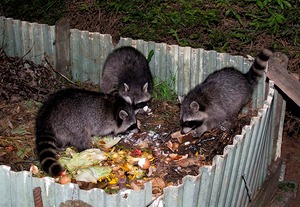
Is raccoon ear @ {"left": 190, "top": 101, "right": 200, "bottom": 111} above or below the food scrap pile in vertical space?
above

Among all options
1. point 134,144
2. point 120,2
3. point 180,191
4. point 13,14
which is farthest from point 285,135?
point 13,14

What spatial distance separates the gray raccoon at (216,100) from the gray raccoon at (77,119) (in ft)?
2.07

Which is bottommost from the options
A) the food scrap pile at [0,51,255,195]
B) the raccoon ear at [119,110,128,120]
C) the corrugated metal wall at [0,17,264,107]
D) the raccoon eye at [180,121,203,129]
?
the food scrap pile at [0,51,255,195]

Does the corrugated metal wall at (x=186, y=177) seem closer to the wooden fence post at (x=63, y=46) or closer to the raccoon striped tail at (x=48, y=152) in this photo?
the wooden fence post at (x=63, y=46)

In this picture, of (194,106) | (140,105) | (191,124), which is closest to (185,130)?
(191,124)

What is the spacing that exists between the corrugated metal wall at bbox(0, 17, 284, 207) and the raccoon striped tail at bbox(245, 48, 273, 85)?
0.43 ft

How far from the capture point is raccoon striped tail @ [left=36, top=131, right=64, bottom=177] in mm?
5191

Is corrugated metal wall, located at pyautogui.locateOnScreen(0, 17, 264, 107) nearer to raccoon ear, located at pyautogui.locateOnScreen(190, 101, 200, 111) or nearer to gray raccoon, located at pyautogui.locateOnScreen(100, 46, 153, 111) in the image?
gray raccoon, located at pyautogui.locateOnScreen(100, 46, 153, 111)

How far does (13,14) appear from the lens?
9227 millimetres

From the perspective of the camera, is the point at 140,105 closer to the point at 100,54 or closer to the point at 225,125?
the point at 100,54

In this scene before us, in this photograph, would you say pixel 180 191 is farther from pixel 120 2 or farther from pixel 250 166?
pixel 120 2

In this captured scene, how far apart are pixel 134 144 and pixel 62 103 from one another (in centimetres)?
97

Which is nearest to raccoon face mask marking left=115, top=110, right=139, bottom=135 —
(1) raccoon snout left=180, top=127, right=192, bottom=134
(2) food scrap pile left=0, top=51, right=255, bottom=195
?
(2) food scrap pile left=0, top=51, right=255, bottom=195

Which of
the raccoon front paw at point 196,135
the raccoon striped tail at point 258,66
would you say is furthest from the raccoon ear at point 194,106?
the raccoon striped tail at point 258,66
